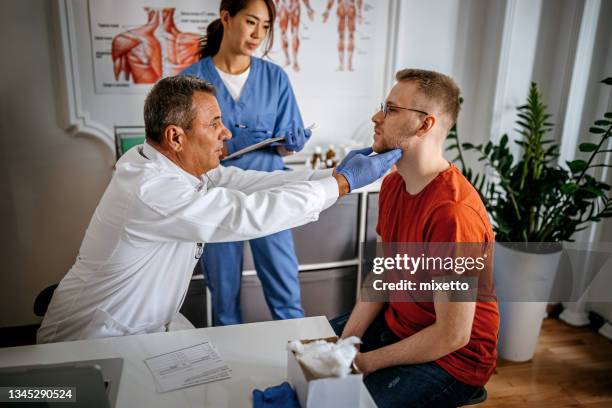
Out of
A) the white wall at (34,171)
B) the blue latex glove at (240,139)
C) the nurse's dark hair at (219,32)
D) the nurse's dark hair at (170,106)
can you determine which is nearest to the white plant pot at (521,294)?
the blue latex glove at (240,139)

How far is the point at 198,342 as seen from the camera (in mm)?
1327

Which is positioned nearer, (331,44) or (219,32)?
(219,32)

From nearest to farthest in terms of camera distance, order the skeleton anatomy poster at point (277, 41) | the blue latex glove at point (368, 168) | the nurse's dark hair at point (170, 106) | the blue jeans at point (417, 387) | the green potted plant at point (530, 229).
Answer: the blue jeans at point (417, 387) < the nurse's dark hair at point (170, 106) < the blue latex glove at point (368, 168) < the green potted plant at point (530, 229) < the skeleton anatomy poster at point (277, 41)

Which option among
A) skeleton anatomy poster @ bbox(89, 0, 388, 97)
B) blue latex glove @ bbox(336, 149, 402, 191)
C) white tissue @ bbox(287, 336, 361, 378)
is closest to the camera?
white tissue @ bbox(287, 336, 361, 378)

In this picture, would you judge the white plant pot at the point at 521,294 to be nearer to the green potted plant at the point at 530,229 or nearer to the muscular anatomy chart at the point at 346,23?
the green potted plant at the point at 530,229

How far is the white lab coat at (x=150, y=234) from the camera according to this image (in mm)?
1451

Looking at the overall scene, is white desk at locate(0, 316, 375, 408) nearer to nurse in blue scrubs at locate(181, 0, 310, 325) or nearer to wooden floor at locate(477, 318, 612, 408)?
nurse in blue scrubs at locate(181, 0, 310, 325)

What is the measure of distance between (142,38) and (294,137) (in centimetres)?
97

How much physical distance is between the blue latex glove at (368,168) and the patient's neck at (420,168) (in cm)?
4

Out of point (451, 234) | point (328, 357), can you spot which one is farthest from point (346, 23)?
point (328, 357)

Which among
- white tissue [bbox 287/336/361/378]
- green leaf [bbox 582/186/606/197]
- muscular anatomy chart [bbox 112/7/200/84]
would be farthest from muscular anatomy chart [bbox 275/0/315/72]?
white tissue [bbox 287/336/361/378]

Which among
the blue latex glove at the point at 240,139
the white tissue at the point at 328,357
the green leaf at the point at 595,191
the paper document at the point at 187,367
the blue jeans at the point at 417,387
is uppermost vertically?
the blue latex glove at the point at 240,139

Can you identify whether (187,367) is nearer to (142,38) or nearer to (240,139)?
(240,139)

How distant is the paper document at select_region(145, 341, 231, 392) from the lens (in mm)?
1178
